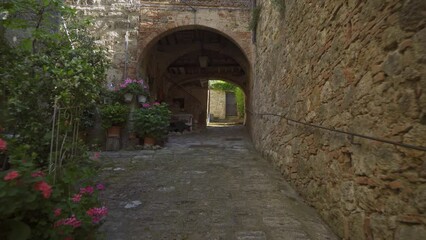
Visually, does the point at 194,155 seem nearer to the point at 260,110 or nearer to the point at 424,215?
the point at 260,110

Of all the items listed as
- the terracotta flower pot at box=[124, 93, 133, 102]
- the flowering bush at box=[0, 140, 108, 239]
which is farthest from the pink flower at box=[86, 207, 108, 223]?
the terracotta flower pot at box=[124, 93, 133, 102]

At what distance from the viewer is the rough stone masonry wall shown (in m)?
1.49

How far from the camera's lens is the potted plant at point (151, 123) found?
246 inches

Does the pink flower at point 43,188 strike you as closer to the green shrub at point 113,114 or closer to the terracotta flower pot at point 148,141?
the green shrub at point 113,114

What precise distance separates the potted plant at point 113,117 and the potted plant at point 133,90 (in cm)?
31

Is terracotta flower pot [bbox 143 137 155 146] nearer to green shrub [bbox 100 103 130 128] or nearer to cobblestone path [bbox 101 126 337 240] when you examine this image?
green shrub [bbox 100 103 130 128]

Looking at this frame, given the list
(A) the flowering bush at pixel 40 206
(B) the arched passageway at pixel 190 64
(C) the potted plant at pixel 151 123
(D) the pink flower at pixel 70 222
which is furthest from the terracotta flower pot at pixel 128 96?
(D) the pink flower at pixel 70 222

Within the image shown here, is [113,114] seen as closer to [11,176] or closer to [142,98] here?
[142,98]

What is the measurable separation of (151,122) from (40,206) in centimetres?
482

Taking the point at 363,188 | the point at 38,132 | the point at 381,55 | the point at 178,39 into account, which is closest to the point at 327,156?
the point at 363,188

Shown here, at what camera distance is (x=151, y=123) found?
6250 millimetres

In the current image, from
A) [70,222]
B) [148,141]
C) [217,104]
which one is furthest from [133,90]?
[217,104]

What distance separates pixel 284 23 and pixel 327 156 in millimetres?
2251

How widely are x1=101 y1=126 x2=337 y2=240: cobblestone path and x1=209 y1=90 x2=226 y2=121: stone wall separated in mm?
16513
